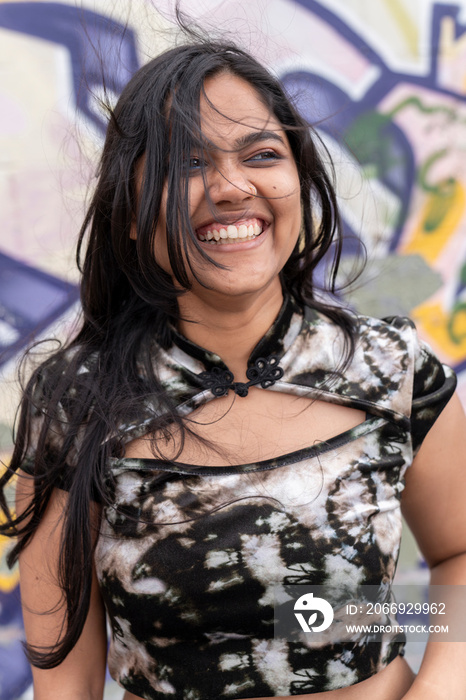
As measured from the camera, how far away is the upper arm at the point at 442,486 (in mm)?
1465

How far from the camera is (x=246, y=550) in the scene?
4.14 feet

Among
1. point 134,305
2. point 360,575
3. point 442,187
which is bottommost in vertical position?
point 360,575

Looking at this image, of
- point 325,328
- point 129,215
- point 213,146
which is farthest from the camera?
point 325,328

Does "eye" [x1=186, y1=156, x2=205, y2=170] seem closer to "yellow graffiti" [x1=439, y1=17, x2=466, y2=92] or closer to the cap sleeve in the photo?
the cap sleeve

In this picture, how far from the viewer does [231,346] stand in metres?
1.43

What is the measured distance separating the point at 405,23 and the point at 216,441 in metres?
2.18

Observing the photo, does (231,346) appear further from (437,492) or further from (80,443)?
(437,492)

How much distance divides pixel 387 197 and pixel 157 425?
187cm

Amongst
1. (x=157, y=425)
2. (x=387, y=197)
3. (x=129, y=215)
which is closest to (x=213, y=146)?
(x=129, y=215)

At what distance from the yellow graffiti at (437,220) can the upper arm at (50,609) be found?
2.01 meters

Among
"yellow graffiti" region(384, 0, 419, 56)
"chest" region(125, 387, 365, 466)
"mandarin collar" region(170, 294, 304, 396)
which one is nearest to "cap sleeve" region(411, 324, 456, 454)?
"chest" region(125, 387, 365, 466)

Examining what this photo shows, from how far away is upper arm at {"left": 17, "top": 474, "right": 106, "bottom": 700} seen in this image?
140 cm

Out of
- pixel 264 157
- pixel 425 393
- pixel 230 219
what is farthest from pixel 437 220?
pixel 230 219

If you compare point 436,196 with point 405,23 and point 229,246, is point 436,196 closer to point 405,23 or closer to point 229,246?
point 405,23
